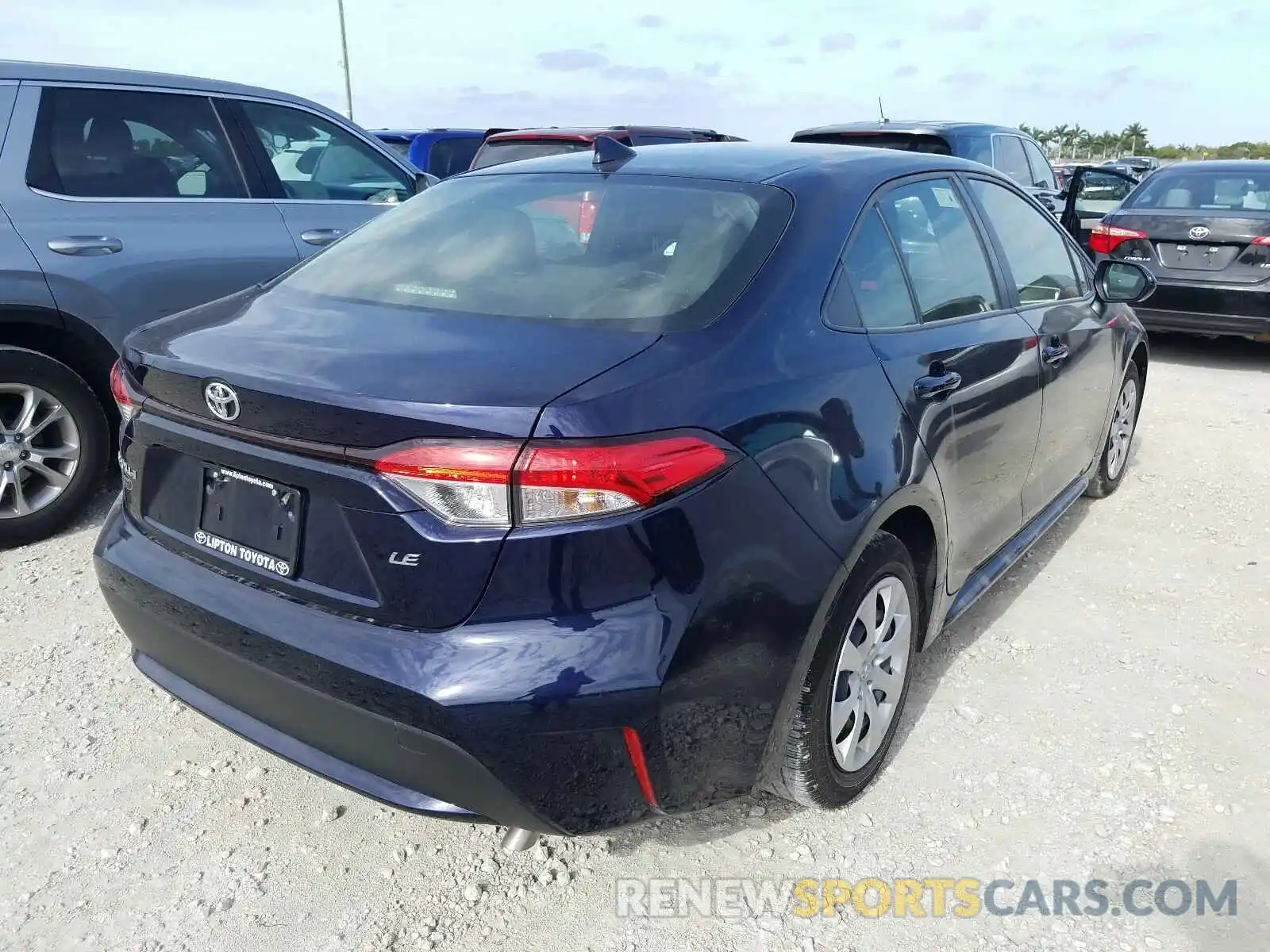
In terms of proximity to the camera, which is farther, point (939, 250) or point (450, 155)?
point (450, 155)

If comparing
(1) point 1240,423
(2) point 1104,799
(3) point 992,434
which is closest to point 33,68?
(3) point 992,434

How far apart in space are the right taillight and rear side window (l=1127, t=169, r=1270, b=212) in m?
0.40

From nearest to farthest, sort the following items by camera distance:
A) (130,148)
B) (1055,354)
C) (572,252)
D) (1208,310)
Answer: (572,252) → (1055,354) → (130,148) → (1208,310)

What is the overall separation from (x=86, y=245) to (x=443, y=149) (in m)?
8.37

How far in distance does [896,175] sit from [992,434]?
801 millimetres

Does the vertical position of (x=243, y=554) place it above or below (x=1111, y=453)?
above

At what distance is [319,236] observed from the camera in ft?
15.6

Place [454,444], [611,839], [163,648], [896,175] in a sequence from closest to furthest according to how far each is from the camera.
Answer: [454,444]
[163,648]
[611,839]
[896,175]

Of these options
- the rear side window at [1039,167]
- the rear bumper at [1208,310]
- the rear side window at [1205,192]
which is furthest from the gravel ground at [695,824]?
the rear side window at [1039,167]

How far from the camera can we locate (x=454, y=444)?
175cm

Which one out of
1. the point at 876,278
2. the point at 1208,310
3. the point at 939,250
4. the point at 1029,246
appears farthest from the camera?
the point at 1208,310

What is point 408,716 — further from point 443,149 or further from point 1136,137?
point 1136,137

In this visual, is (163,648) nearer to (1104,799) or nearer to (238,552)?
(238,552)

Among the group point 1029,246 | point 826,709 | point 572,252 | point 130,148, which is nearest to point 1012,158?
point 1029,246
